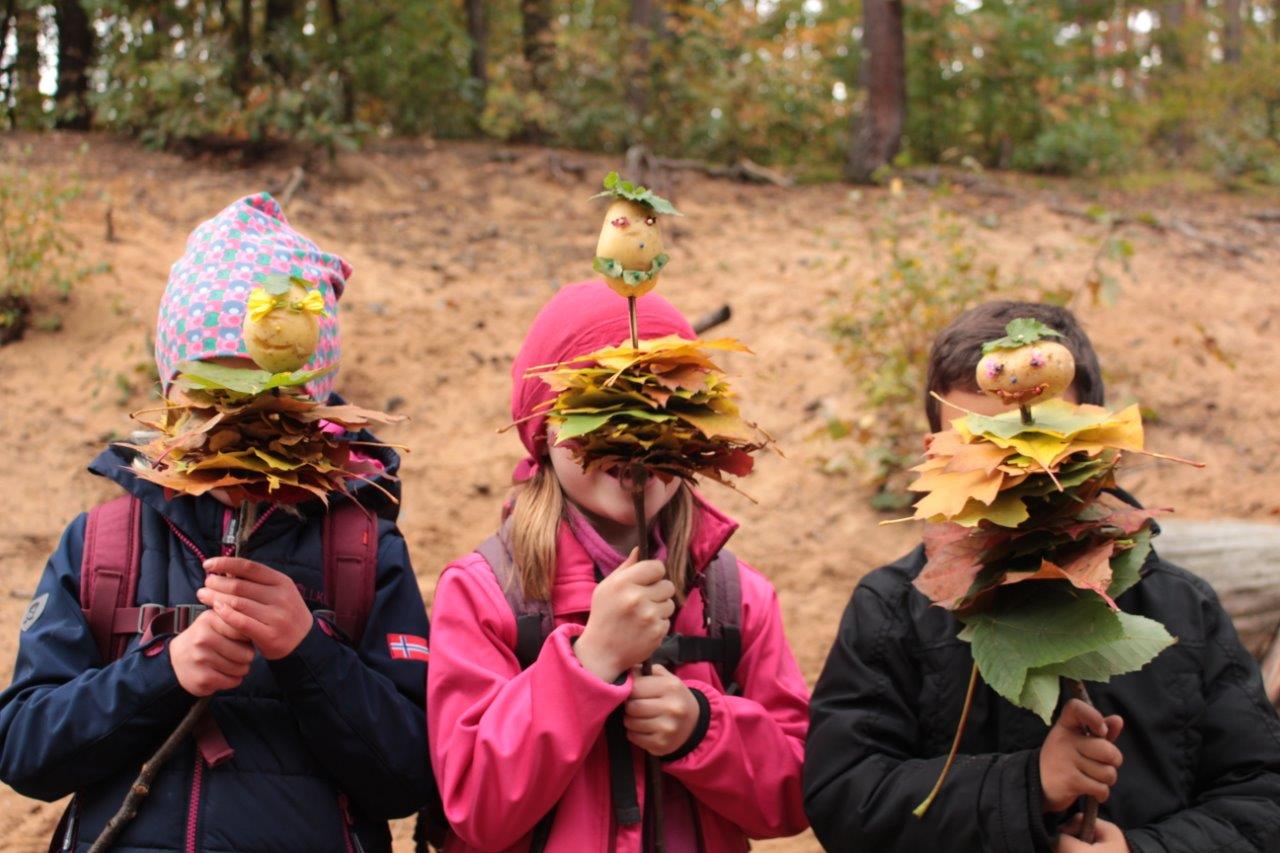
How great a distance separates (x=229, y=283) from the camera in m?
2.39

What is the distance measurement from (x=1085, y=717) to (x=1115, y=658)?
188 millimetres

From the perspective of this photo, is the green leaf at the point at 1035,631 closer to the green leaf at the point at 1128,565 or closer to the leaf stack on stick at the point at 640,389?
the green leaf at the point at 1128,565

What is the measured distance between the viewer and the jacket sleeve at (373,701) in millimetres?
2266

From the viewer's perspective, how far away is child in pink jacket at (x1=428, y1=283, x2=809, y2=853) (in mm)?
2203

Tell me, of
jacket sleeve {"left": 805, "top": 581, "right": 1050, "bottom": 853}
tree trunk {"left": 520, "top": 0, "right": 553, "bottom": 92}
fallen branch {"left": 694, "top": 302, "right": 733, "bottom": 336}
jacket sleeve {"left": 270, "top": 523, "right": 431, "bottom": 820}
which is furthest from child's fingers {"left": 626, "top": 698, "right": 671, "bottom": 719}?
tree trunk {"left": 520, "top": 0, "right": 553, "bottom": 92}

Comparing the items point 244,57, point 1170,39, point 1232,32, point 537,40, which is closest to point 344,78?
point 244,57

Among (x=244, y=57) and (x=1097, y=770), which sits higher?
(x=244, y=57)

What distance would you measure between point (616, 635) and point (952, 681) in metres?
0.70

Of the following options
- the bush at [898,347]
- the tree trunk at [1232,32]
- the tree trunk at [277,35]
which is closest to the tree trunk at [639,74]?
the tree trunk at [277,35]

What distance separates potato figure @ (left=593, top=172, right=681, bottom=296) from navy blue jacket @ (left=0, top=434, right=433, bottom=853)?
0.89 metres

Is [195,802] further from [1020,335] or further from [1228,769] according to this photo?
[1228,769]

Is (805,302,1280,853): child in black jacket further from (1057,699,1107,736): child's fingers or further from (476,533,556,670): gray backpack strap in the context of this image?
(476,533,556,670): gray backpack strap

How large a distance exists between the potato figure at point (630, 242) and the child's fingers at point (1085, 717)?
0.96m

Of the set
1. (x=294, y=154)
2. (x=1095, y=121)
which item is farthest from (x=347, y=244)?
(x=1095, y=121)
